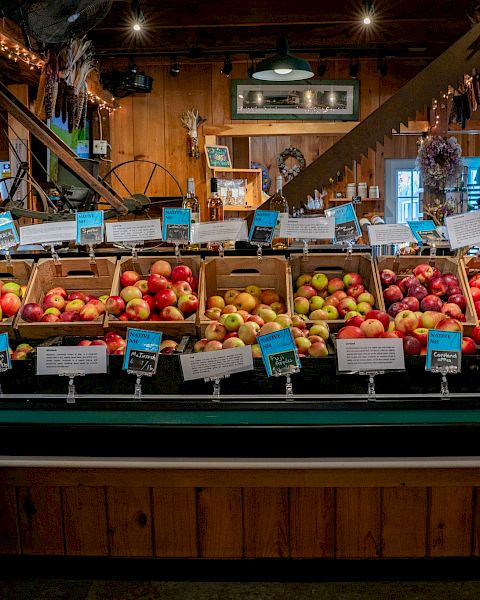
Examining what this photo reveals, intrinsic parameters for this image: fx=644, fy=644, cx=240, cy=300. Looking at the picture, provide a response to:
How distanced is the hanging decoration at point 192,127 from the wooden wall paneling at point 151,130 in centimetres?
34

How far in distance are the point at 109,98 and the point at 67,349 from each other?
6.83 metres

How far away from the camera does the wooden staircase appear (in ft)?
9.57

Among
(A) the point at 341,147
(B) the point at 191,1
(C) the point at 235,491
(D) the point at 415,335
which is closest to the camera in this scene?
(C) the point at 235,491

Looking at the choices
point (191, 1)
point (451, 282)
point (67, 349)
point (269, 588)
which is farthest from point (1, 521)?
point (191, 1)

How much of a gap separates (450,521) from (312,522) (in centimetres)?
44

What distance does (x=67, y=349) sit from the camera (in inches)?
79.9

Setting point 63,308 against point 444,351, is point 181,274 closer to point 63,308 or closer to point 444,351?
point 63,308

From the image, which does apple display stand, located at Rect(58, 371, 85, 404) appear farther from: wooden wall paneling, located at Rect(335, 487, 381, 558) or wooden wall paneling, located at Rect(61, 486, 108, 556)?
wooden wall paneling, located at Rect(335, 487, 381, 558)

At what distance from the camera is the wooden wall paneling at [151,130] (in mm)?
8484

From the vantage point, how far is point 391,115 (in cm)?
306

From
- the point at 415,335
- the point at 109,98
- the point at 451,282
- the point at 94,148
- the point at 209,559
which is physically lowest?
the point at 209,559

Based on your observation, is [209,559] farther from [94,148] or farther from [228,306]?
[94,148]

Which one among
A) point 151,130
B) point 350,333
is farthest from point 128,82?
point 350,333

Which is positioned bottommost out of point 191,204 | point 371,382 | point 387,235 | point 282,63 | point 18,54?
point 371,382
